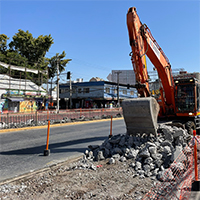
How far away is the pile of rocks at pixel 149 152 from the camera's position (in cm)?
538

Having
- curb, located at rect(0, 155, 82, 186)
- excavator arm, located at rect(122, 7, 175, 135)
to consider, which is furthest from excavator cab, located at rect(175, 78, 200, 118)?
curb, located at rect(0, 155, 82, 186)

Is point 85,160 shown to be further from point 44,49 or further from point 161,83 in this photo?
point 44,49

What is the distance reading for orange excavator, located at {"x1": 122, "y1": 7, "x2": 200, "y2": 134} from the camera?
716 centimetres

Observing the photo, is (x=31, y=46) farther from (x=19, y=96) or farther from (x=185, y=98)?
(x=185, y=98)

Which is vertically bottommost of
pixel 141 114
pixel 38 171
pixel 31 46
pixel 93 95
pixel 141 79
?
pixel 38 171

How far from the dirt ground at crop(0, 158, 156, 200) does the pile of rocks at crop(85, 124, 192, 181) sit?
0.32m

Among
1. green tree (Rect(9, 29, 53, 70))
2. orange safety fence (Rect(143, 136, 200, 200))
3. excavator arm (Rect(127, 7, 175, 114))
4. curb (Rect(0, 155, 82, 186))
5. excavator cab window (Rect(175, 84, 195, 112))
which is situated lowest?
curb (Rect(0, 155, 82, 186))

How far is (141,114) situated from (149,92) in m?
1.51

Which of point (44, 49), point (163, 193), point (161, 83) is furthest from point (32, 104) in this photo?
point (163, 193)

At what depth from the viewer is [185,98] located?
11000 mm

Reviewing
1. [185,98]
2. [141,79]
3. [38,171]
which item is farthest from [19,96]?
[38,171]

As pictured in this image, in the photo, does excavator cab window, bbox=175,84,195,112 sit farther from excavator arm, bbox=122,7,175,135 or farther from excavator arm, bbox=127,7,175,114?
excavator arm, bbox=127,7,175,114

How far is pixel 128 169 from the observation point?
221 inches

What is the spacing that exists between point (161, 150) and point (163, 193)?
214 cm
